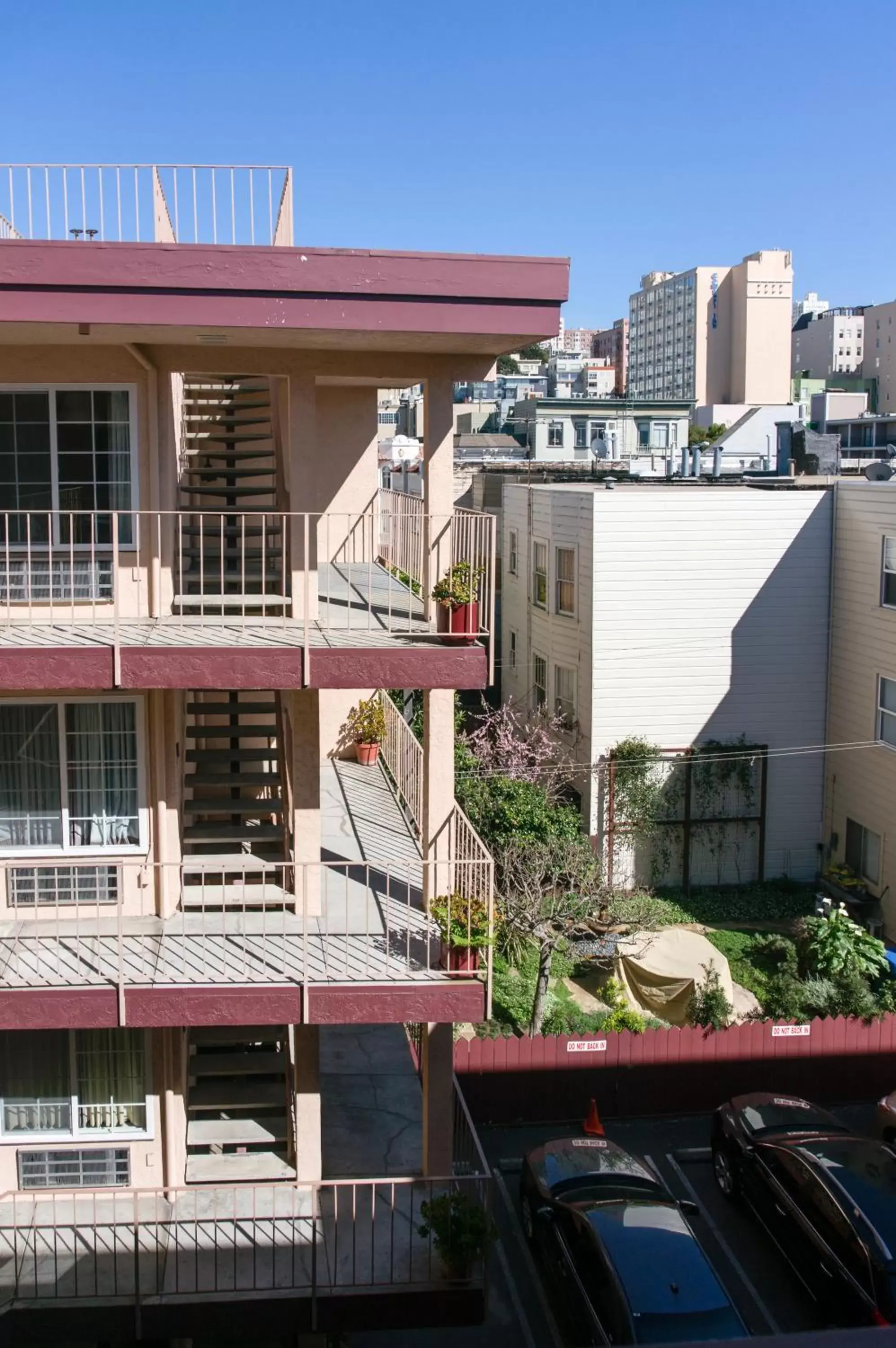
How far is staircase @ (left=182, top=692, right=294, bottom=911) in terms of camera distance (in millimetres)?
12102

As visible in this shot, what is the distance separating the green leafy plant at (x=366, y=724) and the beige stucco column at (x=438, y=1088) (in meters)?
6.75

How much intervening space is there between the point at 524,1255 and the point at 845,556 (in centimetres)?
1620

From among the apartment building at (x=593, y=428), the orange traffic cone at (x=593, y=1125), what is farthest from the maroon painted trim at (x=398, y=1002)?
the apartment building at (x=593, y=428)

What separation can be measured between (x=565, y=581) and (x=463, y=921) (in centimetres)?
1791

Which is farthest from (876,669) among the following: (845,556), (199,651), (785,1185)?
(199,651)

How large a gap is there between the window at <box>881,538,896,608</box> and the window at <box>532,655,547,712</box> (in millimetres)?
8244

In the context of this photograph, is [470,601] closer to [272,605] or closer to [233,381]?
[272,605]

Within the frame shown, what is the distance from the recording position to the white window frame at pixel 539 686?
29.5 m

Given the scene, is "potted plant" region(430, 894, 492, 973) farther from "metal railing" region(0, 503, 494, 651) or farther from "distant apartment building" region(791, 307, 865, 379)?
"distant apartment building" region(791, 307, 865, 379)

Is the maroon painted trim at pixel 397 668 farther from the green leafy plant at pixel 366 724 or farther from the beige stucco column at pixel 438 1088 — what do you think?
the green leafy plant at pixel 366 724

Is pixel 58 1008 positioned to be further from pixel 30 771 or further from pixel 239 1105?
pixel 239 1105

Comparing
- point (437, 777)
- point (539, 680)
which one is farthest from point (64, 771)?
point (539, 680)

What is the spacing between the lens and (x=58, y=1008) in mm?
10555

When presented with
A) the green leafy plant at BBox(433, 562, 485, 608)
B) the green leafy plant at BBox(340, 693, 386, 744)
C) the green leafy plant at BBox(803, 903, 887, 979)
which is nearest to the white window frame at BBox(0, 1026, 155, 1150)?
the green leafy plant at BBox(433, 562, 485, 608)
